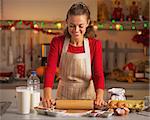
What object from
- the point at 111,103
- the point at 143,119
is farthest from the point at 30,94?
the point at 143,119

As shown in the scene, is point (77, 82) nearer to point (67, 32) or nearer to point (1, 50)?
point (67, 32)

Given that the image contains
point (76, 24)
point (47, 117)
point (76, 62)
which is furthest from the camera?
point (76, 62)

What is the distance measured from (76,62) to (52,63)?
225 millimetres

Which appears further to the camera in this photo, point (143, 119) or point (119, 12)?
point (119, 12)

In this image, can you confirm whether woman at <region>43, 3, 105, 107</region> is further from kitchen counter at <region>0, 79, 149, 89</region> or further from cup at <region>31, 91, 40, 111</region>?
kitchen counter at <region>0, 79, 149, 89</region>

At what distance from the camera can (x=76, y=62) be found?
207cm

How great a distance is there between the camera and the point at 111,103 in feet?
5.53

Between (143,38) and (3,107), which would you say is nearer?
(3,107)

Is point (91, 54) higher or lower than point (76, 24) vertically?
lower

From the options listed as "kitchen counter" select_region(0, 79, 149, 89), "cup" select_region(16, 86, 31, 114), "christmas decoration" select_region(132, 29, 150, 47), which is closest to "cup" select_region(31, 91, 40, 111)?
"cup" select_region(16, 86, 31, 114)

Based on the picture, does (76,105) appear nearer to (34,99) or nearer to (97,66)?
(34,99)

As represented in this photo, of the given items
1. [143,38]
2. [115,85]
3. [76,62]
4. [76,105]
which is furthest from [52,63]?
[143,38]

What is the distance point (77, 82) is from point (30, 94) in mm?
488

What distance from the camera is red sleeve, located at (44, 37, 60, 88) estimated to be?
1816 mm
